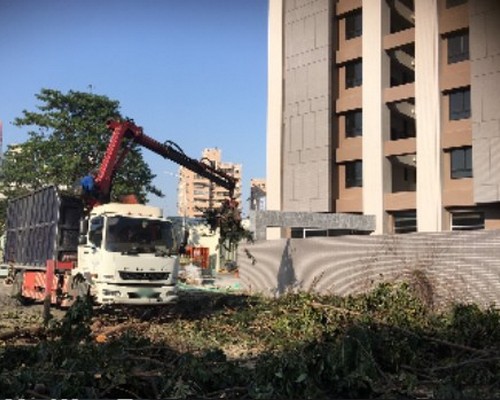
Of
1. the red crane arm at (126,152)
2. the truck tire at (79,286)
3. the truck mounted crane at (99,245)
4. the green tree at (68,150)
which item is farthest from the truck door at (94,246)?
the green tree at (68,150)

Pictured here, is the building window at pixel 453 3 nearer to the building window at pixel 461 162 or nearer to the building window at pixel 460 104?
the building window at pixel 460 104

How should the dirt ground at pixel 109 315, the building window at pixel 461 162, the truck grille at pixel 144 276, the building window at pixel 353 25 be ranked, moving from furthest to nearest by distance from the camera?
the building window at pixel 353 25
the building window at pixel 461 162
the truck grille at pixel 144 276
the dirt ground at pixel 109 315

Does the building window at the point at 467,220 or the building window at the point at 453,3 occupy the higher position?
the building window at the point at 453,3

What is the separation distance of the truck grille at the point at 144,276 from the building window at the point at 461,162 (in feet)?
67.1

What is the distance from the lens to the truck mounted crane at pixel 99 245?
13062mm

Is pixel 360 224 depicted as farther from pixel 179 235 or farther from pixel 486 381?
pixel 486 381

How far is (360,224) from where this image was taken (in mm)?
30328

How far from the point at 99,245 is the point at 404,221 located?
2183 centimetres

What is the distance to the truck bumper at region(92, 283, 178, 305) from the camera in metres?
12.9

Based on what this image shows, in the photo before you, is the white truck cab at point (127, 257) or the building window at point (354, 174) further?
the building window at point (354, 174)

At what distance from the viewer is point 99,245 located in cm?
1310

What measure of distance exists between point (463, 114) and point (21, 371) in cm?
2776

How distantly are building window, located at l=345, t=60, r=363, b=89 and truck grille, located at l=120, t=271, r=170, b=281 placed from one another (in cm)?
2428

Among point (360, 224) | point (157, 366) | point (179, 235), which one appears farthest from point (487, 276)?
point (360, 224)
